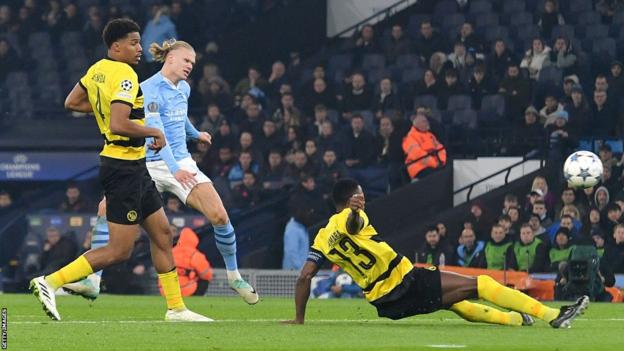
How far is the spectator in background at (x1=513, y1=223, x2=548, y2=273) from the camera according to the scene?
21.0m

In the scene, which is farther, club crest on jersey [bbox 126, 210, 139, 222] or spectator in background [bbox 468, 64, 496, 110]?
spectator in background [bbox 468, 64, 496, 110]

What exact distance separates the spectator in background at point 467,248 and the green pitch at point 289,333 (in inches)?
247

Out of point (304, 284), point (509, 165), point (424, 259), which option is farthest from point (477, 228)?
point (304, 284)

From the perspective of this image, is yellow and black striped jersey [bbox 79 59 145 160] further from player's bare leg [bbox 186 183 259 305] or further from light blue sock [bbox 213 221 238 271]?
light blue sock [bbox 213 221 238 271]

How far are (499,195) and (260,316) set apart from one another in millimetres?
10609

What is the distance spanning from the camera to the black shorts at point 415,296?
1206 centimetres

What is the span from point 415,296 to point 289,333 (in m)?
1.11

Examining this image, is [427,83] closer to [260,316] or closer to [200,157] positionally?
[200,157]

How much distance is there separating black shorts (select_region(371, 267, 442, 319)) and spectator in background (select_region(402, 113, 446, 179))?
41.3 feet

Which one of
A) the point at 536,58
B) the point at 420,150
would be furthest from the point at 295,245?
the point at 536,58

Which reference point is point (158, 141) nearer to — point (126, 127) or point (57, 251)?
point (126, 127)

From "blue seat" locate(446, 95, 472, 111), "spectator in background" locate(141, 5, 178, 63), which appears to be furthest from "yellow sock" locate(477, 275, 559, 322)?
"spectator in background" locate(141, 5, 178, 63)

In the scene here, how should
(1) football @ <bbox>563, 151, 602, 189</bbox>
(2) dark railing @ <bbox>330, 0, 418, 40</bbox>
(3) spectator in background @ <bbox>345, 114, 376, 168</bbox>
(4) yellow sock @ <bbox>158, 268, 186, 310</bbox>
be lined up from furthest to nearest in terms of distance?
(2) dark railing @ <bbox>330, 0, 418, 40</bbox>
(3) spectator in background @ <bbox>345, 114, 376, 168</bbox>
(1) football @ <bbox>563, 151, 602, 189</bbox>
(4) yellow sock @ <bbox>158, 268, 186, 310</bbox>

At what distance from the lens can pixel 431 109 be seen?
2634cm
